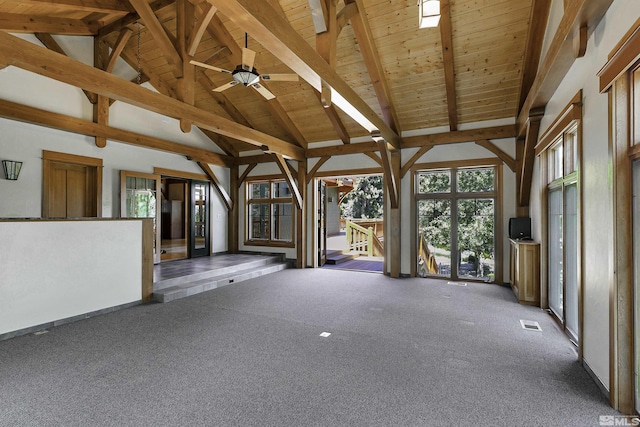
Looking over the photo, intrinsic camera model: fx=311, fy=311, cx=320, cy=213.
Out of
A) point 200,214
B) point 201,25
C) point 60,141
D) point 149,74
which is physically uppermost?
point 149,74

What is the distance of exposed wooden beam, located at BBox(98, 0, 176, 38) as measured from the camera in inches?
214

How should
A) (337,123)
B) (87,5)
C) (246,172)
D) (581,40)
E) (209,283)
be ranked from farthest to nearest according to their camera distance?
(246,172), (337,123), (209,283), (87,5), (581,40)

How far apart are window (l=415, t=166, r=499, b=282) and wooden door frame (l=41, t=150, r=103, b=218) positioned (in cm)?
667

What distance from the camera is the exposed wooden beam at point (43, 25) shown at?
4.83 metres

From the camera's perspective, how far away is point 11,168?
497 cm

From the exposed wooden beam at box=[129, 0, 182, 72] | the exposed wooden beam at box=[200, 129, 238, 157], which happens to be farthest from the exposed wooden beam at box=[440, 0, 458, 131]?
the exposed wooden beam at box=[200, 129, 238, 157]

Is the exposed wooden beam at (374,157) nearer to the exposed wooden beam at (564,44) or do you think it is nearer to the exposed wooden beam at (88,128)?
the exposed wooden beam at (564,44)

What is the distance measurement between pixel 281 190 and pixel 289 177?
1.18 m

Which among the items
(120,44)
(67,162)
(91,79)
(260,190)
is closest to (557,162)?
(91,79)

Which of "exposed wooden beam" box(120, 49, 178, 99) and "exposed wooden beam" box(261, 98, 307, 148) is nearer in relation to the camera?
"exposed wooden beam" box(120, 49, 178, 99)

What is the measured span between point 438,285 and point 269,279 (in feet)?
11.5

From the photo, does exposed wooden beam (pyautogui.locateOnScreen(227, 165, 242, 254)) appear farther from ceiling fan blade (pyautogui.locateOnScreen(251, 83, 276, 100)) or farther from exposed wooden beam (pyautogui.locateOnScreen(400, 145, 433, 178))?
exposed wooden beam (pyautogui.locateOnScreen(400, 145, 433, 178))

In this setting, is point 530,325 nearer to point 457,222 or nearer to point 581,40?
point 457,222

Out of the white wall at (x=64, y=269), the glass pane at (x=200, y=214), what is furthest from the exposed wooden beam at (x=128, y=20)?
the glass pane at (x=200, y=214)
